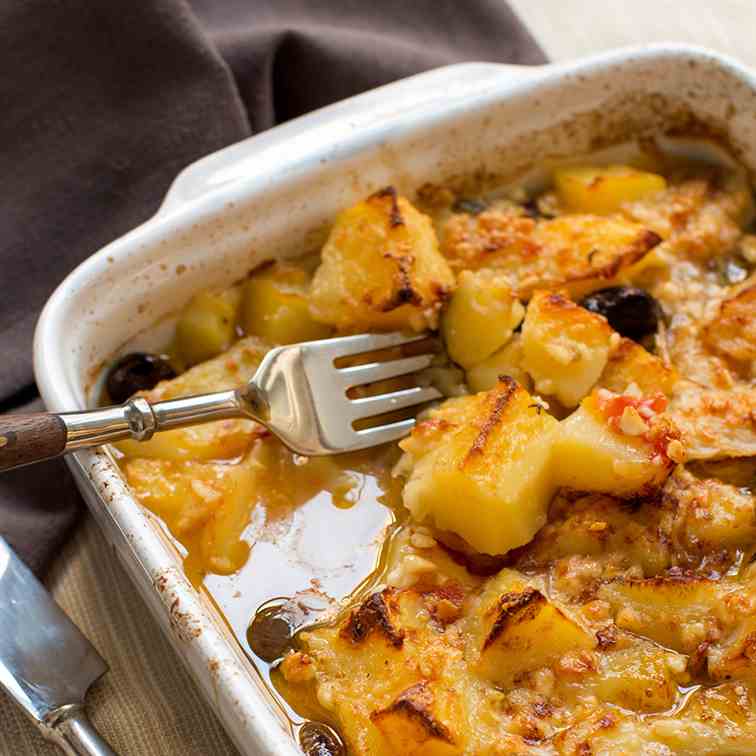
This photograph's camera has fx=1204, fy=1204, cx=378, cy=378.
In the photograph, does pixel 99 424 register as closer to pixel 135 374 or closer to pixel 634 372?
pixel 135 374

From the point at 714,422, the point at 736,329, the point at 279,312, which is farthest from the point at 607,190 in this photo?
the point at 279,312

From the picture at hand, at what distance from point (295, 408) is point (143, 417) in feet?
1.02

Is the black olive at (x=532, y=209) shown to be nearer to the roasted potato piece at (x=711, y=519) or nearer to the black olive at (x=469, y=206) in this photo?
the black olive at (x=469, y=206)

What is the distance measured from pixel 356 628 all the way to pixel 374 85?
1666mm

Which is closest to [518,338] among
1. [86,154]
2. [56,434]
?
[56,434]

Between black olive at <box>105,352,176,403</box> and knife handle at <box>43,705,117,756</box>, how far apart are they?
617 mm

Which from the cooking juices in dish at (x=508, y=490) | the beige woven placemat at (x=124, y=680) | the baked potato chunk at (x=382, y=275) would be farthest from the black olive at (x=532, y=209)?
the beige woven placemat at (x=124, y=680)

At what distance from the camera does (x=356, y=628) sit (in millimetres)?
1938

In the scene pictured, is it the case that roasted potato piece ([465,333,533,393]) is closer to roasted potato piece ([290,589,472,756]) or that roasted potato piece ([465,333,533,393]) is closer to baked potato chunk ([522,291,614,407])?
baked potato chunk ([522,291,614,407])

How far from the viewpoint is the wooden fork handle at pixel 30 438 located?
1928 mm

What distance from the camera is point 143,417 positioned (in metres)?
2.08

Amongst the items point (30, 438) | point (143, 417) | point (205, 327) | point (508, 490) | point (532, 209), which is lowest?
point (532, 209)

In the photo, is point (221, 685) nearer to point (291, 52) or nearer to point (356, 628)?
point (356, 628)

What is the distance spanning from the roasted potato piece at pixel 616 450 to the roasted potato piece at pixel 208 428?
598 millimetres
